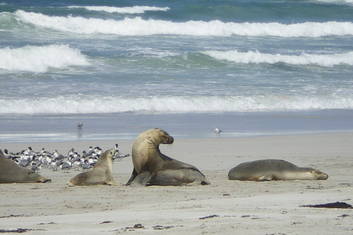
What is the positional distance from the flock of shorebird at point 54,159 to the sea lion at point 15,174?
2.84 feet

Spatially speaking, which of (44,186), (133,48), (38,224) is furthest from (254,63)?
(38,224)

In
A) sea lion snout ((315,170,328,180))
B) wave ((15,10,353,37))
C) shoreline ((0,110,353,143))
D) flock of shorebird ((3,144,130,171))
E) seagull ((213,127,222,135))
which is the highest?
wave ((15,10,353,37))

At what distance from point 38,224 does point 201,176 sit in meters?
3.31

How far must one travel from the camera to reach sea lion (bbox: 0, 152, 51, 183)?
1007cm

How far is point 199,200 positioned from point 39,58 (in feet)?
51.8

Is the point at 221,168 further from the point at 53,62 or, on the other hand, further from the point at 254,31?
the point at 254,31

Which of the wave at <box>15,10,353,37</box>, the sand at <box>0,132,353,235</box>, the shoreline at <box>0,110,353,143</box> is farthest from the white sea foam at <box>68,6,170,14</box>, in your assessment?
the sand at <box>0,132,353,235</box>

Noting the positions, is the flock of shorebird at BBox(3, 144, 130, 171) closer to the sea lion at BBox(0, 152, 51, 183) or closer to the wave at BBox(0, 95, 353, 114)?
the sea lion at BBox(0, 152, 51, 183)

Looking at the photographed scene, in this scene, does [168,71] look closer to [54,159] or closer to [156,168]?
[54,159]

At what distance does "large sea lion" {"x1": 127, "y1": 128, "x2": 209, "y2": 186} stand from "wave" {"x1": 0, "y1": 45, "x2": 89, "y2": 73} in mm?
12143

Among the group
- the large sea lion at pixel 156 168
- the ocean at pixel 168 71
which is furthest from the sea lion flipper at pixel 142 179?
the ocean at pixel 168 71

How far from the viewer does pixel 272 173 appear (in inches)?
404

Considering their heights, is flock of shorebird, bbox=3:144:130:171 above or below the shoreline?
above

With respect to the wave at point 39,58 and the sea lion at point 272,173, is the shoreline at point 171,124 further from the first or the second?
the wave at point 39,58
